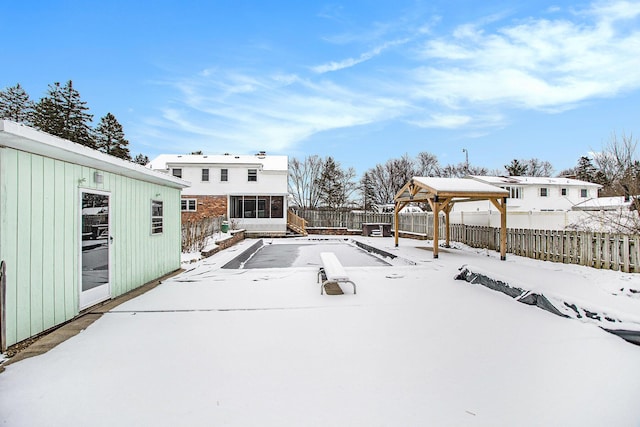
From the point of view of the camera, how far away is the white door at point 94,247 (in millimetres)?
4867

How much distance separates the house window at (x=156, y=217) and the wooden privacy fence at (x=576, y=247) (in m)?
9.70

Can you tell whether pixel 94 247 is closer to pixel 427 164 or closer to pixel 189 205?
pixel 189 205

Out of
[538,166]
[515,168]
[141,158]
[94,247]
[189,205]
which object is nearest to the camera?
[94,247]

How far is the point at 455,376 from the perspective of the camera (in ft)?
9.57

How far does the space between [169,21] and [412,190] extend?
35.8ft

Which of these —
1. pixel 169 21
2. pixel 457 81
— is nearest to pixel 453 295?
pixel 169 21

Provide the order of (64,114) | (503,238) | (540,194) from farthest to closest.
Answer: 1. (64,114)
2. (540,194)
3. (503,238)

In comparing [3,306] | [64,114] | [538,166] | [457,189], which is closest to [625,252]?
[457,189]

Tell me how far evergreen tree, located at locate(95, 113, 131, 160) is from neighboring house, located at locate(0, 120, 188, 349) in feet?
118

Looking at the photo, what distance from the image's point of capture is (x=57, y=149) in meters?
3.94

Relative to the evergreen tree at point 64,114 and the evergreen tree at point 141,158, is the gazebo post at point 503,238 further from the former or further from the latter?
the evergreen tree at point 141,158

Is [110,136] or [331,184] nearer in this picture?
[110,136]

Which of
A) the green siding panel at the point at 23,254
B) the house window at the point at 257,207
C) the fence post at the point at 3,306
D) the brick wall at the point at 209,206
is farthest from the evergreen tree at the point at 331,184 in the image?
the fence post at the point at 3,306

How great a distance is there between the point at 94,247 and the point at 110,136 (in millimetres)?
38681
